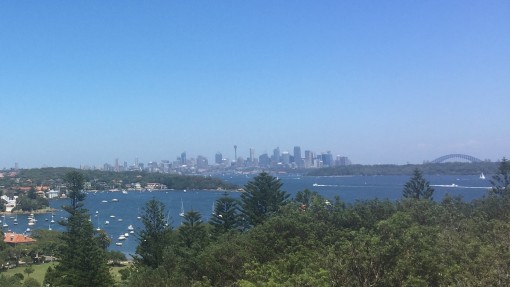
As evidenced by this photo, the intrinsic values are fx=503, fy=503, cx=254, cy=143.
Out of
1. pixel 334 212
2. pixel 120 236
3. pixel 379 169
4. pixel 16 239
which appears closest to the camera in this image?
pixel 334 212

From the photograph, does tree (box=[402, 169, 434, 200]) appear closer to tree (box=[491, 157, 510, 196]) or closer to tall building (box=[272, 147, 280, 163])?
tree (box=[491, 157, 510, 196])

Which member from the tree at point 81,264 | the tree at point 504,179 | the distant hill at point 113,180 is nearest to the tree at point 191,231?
the tree at point 81,264

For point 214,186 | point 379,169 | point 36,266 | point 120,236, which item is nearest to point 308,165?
point 379,169

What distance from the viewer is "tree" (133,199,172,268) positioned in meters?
18.1

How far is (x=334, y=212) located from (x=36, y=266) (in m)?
18.2

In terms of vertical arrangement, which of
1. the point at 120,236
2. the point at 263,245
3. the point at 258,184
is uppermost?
the point at 258,184

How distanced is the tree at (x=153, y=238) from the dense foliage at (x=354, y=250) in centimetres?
42

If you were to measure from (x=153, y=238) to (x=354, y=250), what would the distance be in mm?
12149

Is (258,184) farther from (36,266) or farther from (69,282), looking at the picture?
(36,266)

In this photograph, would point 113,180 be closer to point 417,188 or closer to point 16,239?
point 16,239

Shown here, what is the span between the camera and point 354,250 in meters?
7.89

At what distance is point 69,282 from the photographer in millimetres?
14789

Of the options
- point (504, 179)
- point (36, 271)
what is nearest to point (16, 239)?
point (36, 271)

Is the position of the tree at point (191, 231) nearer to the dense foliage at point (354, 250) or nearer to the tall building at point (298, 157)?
the dense foliage at point (354, 250)
